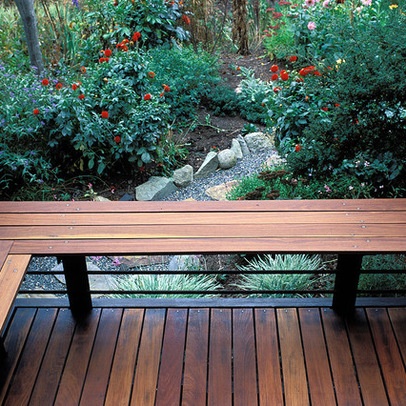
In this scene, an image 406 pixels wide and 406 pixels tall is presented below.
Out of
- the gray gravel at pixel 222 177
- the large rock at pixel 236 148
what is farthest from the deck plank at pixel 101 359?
the large rock at pixel 236 148

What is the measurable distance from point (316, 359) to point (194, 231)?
75 centimetres

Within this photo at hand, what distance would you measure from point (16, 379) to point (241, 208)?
117 cm

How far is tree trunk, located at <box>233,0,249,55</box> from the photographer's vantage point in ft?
21.5

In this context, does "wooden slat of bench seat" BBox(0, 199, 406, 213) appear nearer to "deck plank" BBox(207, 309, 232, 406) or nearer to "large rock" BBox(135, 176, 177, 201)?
"deck plank" BBox(207, 309, 232, 406)

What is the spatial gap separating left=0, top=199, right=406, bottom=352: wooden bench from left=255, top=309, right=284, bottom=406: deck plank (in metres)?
0.33

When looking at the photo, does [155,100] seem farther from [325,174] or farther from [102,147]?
[325,174]

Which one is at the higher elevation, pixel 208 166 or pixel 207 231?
pixel 207 231

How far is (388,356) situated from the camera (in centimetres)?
242

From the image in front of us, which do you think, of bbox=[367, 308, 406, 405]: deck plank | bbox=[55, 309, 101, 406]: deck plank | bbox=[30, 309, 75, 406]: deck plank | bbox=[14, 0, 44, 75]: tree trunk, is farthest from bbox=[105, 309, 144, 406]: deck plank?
bbox=[14, 0, 44, 75]: tree trunk

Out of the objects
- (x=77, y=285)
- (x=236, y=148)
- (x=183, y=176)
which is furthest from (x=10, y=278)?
(x=236, y=148)

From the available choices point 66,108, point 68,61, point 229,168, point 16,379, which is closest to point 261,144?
point 229,168

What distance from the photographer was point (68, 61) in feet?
18.6

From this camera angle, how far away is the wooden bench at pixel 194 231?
7.18ft

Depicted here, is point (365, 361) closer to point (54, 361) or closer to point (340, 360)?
point (340, 360)
